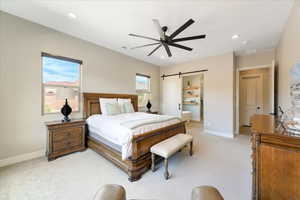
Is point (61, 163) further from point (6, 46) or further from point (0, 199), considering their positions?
point (6, 46)

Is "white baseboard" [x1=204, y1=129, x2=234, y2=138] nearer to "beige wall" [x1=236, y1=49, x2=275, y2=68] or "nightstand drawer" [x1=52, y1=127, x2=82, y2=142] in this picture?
"beige wall" [x1=236, y1=49, x2=275, y2=68]

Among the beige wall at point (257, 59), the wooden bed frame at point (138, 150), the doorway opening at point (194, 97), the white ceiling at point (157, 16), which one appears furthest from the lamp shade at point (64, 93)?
the beige wall at point (257, 59)

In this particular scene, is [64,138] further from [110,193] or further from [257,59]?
[257,59]

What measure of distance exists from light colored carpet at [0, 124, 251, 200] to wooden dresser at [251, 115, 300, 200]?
0.70 metres

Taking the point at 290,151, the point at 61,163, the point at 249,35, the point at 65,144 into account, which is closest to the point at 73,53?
the point at 65,144

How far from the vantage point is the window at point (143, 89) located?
17.1ft

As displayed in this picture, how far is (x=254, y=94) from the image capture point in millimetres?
5375

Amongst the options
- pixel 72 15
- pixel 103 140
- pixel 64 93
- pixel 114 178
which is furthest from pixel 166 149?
pixel 72 15

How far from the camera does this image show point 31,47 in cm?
262

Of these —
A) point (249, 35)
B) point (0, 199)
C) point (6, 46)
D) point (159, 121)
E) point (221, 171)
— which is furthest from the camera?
point (249, 35)

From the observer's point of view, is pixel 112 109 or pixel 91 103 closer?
pixel 112 109

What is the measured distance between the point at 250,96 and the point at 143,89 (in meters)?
4.85

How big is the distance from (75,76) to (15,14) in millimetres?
1524

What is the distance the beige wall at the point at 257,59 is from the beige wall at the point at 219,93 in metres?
0.67
